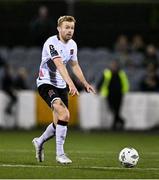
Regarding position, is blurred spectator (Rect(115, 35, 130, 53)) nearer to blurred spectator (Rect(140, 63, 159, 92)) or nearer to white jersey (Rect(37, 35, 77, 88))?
blurred spectator (Rect(140, 63, 159, 92))

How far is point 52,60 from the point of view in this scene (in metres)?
13.0

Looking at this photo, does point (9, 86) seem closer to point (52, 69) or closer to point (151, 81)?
point (151, 81)

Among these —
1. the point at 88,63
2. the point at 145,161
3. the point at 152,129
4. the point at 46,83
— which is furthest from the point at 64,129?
the point at 88,63

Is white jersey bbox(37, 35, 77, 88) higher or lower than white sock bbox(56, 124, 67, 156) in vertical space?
higher

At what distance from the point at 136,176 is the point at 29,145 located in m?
7.43

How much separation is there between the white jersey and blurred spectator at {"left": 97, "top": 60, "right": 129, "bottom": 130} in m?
11.5

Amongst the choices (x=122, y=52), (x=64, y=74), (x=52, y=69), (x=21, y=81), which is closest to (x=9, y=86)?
(x=21, y=81)

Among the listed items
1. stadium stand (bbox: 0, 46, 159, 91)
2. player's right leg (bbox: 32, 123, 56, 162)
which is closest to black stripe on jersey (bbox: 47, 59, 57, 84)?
player's right leg (bbox: 32, 123, 56, 162)

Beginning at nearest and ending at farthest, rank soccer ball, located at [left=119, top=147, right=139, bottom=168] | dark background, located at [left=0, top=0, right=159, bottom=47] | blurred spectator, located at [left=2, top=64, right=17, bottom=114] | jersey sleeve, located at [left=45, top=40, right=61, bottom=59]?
soccer ball, located at [left=119, top=147, right=139, bottom=168] → jersey sleeve, located at [left=45, top=40, right=61, bottom=59] → blurred spectator, located at [left=2, top=64, right=17, bottom=114] → dark background, located at [left=0, top=0, right=159, bottom=47]

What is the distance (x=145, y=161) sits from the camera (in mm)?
13836

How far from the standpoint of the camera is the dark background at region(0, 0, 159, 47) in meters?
28.0

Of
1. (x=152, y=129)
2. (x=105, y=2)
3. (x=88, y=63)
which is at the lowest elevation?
(x=152, y=129)

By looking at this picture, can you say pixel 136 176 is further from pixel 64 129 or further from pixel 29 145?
pixel 29 145

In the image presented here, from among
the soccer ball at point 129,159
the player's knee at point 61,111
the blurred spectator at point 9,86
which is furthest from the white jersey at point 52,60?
the blurred spectator at point 9,86
